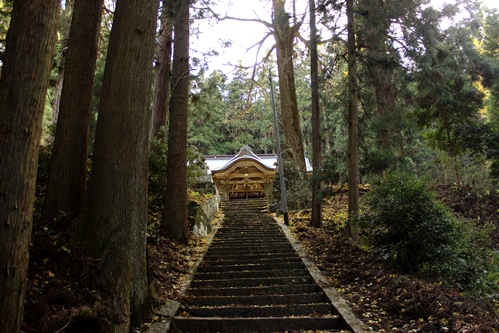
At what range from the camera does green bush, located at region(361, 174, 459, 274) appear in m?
5.97

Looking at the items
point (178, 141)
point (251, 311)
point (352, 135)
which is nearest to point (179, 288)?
point (251, 311)

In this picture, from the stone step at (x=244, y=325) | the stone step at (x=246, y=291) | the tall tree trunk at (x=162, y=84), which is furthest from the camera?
the tall tree trunk at (x=162, y=84)

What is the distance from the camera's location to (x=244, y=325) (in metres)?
4.64

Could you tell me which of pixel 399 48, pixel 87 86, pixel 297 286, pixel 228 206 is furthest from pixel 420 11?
pixel 228 206

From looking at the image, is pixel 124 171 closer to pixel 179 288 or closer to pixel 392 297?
pixel 179 288

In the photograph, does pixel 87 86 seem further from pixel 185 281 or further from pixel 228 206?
pixel 228 206

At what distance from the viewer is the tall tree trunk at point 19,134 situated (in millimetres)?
2498

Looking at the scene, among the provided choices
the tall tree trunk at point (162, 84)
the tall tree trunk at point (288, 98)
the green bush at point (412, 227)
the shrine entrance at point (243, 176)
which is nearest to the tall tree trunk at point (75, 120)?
the green bush at point (412, 227)

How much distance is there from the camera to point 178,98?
28.9 feet

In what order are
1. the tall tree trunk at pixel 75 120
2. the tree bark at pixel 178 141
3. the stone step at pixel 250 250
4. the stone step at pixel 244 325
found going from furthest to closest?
1. the stone step at pixel 250 250
2. the tree bark at pixel 178 141
3. the tall tree trunk at pixel 75 120
4. the stone step at pixel 244 325

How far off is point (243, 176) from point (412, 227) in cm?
1217

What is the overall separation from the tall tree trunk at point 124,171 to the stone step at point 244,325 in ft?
1.90

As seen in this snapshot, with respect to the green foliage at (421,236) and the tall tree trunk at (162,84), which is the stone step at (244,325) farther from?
the tall tree trunk at (162,84)

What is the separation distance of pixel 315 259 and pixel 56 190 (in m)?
4.91
